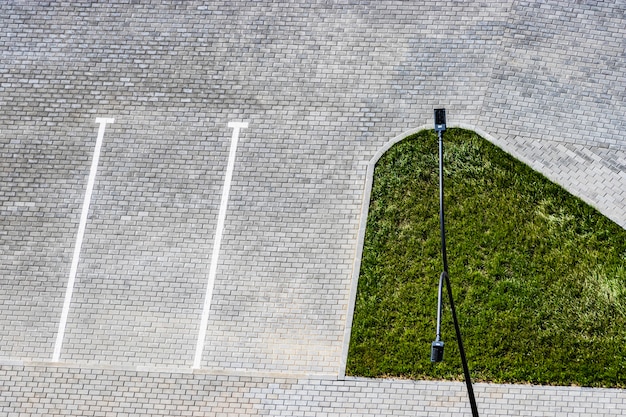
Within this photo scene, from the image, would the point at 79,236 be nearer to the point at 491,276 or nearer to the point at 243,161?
the point at 243,161

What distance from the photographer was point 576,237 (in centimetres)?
1281

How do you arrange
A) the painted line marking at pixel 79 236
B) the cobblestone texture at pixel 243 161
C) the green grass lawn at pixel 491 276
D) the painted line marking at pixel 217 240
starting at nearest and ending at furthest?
the green grass lawn at pixel 491 276
the cobblestone texture at pixel 243 161
the painted line marking at pixel 217 240
the painted line marking at pixel 79 236

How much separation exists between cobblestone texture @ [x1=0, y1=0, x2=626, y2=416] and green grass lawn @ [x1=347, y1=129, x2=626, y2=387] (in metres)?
0.39

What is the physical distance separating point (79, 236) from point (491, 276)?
8.38 m

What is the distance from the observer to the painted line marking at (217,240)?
12734 mm

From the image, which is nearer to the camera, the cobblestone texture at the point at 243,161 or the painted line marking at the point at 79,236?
the cobblestone texture at the point at 243,161

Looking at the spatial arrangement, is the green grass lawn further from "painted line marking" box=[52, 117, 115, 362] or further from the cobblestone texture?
"painted line marking" box=[52, 117, 115, 362]

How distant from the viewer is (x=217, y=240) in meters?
13.3

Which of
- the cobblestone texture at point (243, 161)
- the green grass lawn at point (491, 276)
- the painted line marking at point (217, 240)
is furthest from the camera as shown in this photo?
the painted line marking at point (217, 240)

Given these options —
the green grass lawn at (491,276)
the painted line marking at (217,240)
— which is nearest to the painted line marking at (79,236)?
the painted line marking at (217,240)

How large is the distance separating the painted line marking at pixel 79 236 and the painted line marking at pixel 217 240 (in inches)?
107

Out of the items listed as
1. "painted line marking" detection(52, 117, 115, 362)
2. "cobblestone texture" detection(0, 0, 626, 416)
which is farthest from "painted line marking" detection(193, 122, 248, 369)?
"painted line marking" detection(52, 117, 115, 362)

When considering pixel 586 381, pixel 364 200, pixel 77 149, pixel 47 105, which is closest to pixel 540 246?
pixel 586 381

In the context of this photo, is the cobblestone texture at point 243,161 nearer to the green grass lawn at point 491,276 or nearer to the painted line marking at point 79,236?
the painted line marking at point 79,236
